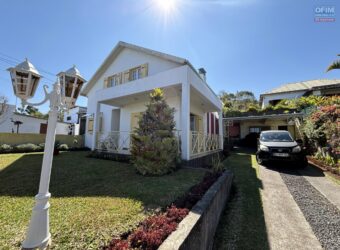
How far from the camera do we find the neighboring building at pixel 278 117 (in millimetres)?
16592

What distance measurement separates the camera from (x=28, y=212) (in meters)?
2.83

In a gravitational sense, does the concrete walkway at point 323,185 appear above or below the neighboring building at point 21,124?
below

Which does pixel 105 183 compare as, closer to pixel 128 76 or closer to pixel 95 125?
pixel 95 125

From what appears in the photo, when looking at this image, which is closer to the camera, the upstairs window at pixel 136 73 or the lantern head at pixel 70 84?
the lantern head at pixel 70 84

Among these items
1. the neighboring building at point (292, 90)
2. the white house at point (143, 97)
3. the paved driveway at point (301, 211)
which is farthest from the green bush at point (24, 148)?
the neighboring building at point (292, 90)

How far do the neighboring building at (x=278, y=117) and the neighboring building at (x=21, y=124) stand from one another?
65.5ft

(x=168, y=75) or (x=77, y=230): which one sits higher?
(x=168, y=75)

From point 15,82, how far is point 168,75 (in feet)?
16.9

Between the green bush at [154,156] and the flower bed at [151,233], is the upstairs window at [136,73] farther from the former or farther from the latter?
the flower bed at [151,233]

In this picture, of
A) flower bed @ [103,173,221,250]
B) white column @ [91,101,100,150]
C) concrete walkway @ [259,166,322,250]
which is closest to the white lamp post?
flower bed @ [103,173,221,250]

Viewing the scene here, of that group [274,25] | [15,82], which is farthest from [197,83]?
[15,82]

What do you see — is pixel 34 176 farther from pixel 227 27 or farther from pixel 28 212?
pixel 227 27

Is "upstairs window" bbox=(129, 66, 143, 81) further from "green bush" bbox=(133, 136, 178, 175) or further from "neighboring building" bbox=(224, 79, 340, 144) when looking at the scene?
"neighboring building" bbox=(224, 79, 340, 144)

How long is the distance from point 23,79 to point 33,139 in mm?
13092
